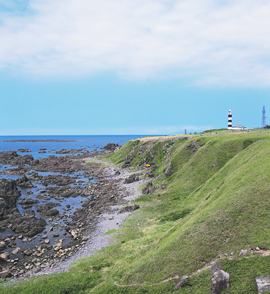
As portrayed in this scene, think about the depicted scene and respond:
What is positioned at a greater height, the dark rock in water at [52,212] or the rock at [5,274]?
the dark rock in water at [52,212]

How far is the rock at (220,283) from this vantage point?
42.5 ft

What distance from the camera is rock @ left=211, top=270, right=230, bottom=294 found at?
13.0 m

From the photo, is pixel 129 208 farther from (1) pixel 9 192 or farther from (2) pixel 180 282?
(1) pixel 9 192

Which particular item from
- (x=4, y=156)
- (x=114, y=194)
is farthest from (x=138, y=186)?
(x=4, y=156)

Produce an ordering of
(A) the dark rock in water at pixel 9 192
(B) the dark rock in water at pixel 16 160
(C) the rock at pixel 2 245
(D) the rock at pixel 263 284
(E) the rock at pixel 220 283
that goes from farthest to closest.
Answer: (B) the dark rock in water at pixel 16 160 → (A) the dark rock in water at pixel 9 192 → (C) the rock at pixel 2 245 → (E) the rock at pixel 220 283 → (D) the rock at pixel 263 284

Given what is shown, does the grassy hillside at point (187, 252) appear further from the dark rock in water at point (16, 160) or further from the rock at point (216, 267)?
the dark rock in water at point (16, 160)

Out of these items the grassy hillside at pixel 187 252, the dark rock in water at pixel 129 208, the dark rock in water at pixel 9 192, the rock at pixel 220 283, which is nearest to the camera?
the rock at pixel 220 283

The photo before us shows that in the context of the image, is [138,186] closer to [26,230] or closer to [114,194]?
[114,194]

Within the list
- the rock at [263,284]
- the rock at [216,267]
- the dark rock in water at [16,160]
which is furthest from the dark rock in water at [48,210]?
the dark rock in water at [16,160]

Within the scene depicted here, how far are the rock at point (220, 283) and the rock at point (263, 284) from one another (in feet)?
5.41

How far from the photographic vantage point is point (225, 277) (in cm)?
1311

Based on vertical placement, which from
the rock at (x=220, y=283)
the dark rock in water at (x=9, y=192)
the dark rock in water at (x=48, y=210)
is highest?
the rock at (x=220, y=283)

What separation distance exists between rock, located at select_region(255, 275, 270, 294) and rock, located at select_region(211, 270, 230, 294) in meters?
1.65

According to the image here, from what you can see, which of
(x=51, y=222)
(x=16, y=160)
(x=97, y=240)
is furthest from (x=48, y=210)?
(x=16, y=160)
